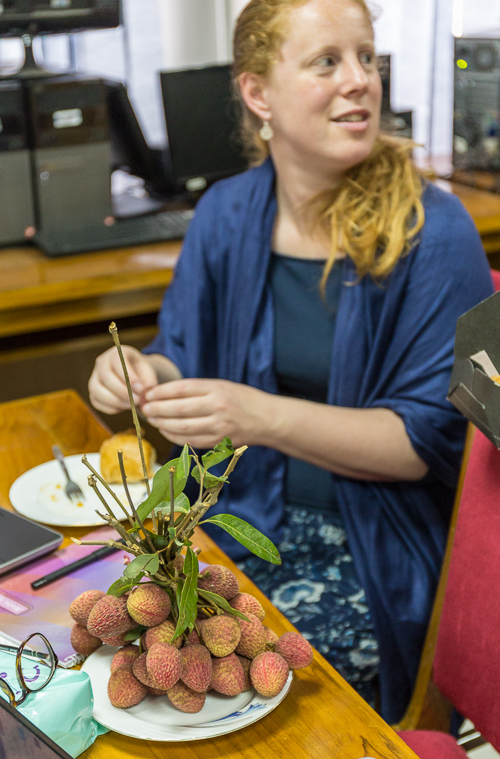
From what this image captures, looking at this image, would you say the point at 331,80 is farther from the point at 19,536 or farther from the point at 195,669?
the point at 195,669

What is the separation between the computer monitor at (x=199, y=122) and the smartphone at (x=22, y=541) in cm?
152

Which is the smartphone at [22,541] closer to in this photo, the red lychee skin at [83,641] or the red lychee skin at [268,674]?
the red lychee skin at [83,641]

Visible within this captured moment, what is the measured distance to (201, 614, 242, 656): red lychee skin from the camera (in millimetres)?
648

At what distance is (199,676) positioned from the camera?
25.1 inches

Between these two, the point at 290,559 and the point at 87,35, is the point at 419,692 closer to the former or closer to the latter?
the point at 290,559

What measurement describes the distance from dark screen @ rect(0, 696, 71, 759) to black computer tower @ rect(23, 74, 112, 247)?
5.44 ft

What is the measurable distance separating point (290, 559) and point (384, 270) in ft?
1.48

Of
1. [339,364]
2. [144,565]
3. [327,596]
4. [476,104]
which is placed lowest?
[327,596]

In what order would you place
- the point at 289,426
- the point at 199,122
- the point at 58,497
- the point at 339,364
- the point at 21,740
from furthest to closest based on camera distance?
the point at 199,122 < the point at 339,364 < the point at 289,426 < the point at 58,497 < the point at 21,740

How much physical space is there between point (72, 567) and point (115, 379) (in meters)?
0.41

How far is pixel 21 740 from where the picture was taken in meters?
0.55

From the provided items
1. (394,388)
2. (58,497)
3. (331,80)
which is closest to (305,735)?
(58,497)

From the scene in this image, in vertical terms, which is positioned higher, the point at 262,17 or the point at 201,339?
the point at 262,17

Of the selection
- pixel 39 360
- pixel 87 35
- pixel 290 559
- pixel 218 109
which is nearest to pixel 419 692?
pixel 290 559
